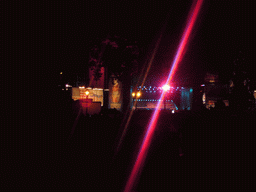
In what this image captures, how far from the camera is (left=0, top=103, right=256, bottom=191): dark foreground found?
2809mm

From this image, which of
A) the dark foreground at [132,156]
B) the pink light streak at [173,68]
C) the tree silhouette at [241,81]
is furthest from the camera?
the tree silhouette at [241,81]

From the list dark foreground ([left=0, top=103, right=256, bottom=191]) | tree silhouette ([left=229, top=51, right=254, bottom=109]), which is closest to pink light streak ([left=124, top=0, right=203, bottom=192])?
dark foreground ([left=0, top=103, right=256, bottom=191])

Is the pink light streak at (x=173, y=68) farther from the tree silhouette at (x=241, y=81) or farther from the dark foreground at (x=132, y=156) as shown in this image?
the tree silhouette at (x=241, y=81)

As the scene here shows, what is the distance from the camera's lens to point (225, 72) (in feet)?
20.3

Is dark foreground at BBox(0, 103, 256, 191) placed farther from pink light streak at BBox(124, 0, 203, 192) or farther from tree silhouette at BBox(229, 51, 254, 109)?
tree silhouette at BBox(229, 51, 254, 109)

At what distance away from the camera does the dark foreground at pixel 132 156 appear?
2809 mm

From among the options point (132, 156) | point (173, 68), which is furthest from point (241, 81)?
point (132, 156)

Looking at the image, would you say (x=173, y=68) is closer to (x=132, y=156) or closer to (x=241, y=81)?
(x=241, y=81)

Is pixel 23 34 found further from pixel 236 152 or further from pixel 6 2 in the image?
pixel 236 152

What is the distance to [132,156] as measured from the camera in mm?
5262

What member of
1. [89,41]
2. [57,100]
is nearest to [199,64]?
[89,41]

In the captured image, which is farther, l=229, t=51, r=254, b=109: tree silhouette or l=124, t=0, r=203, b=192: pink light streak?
l=229, t=51, r=254, b=109: tree silhouette

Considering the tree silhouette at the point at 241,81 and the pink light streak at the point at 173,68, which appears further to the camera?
the tree silhouette at the point at 241,81

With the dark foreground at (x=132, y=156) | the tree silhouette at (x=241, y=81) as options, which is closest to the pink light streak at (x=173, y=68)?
the dark foreground at (x=132, y=156)
